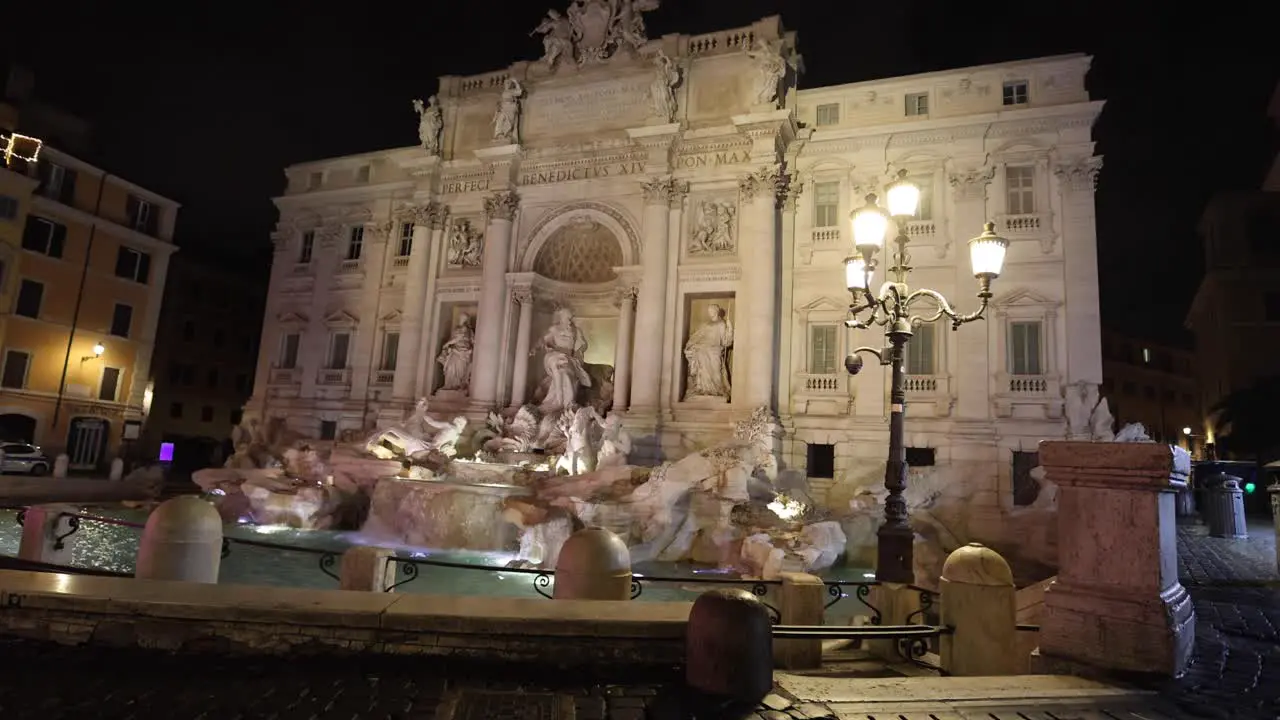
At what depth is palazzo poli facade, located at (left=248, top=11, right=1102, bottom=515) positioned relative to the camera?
60.0 ft

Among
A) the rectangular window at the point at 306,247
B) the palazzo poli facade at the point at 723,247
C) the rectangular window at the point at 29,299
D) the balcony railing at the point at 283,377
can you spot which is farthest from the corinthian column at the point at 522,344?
the rectangular window at the point at 29,299

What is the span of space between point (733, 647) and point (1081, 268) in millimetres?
18112

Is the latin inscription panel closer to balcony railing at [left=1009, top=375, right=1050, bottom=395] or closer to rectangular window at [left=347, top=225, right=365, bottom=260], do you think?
rectangular window at [left=347, top=225, right=365, bottom=260]

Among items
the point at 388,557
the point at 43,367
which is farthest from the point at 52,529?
the point at 43,367

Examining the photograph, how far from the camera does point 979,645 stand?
5.41 metres

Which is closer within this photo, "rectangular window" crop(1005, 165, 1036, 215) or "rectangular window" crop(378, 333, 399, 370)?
"rectangular window" crop(1005, 165, 1036, 215)

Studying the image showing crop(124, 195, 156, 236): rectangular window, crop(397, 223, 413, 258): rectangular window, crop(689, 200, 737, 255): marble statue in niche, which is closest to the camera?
crop(689, 200, 737, 255): marble statue in niche

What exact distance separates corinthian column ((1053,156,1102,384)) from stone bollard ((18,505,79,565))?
2029 centimetres

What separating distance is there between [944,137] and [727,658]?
62.8 feet

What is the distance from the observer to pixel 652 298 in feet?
66.2

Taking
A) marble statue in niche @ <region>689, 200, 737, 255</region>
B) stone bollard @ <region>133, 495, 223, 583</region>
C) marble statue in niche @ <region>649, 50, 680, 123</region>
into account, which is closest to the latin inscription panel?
marble statue in niche @ <region>649, 50, 680, 123</region>

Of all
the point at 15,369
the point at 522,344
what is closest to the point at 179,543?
the point at 522,344

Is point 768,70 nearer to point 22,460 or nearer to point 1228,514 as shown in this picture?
point 1228,514

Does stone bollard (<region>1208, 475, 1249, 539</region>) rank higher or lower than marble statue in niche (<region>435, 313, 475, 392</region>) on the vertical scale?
lower
